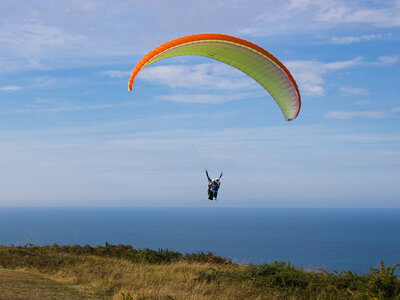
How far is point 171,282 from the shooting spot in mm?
10539

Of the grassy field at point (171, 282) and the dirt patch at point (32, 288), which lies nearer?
the dirt patch at point (32, 288)

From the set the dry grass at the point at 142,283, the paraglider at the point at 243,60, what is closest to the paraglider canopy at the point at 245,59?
the paraglider at the point at 243,60

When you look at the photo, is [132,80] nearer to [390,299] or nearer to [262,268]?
[262,268]

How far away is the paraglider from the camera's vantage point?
12219mm

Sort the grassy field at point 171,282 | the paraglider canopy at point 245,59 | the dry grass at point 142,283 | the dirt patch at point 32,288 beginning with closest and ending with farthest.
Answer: the dirt patch at point 32,288 < the grassy field at point 171,282 < the dry grass at point 142,283 < the paraglider canopy at point 245,59

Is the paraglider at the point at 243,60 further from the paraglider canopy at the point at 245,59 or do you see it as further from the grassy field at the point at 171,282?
the grassy field at the point at 171,282

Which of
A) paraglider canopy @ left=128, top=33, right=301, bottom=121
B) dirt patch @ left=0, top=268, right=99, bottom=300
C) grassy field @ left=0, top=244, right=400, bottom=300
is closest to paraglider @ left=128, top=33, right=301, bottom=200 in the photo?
paraglider canopy @ left=128, top=33, right=301, bottom=121

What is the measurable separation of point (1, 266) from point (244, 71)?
11.1 meters

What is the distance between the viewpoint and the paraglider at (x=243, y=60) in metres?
12.2

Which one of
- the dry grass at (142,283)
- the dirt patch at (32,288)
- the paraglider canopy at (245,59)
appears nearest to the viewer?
the dirt patch at (32,288)

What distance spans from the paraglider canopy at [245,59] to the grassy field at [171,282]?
601 centimetres

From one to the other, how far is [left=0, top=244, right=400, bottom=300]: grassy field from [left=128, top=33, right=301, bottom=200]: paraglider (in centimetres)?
331

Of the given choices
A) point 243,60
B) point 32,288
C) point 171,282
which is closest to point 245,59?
point 243,60

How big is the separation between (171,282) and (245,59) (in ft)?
26.8
